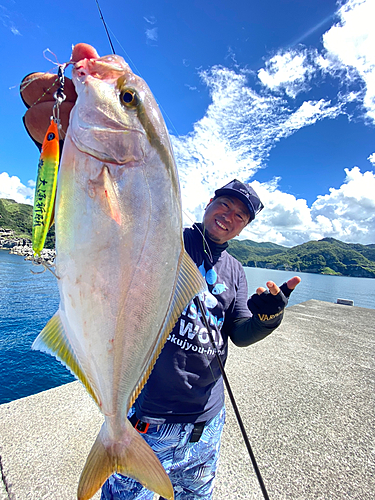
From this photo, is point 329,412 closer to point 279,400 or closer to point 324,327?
point 279,400

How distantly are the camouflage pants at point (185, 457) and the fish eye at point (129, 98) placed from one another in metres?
1.80

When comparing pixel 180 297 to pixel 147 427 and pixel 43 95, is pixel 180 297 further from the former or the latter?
pixel 43 95

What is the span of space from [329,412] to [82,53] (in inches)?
182

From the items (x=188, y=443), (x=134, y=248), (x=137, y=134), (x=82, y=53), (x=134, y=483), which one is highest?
(x=82, y=53)

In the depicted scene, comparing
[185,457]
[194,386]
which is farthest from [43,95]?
[185,457]

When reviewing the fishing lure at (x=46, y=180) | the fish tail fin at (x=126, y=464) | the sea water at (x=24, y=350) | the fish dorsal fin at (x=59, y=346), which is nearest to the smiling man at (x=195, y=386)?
the fish tail fin at (x=126, y=464)

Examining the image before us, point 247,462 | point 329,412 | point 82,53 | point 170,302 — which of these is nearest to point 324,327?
point 329,412

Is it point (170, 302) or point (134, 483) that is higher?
point (170, 302)

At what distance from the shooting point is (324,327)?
7.77 meters

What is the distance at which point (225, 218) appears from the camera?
6.66ft

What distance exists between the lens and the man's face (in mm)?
2025

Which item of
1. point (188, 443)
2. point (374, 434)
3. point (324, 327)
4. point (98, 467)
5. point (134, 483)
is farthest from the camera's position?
point (324, 327)

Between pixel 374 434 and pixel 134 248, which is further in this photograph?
pixel 374 434

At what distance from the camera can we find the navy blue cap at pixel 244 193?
2.04m
